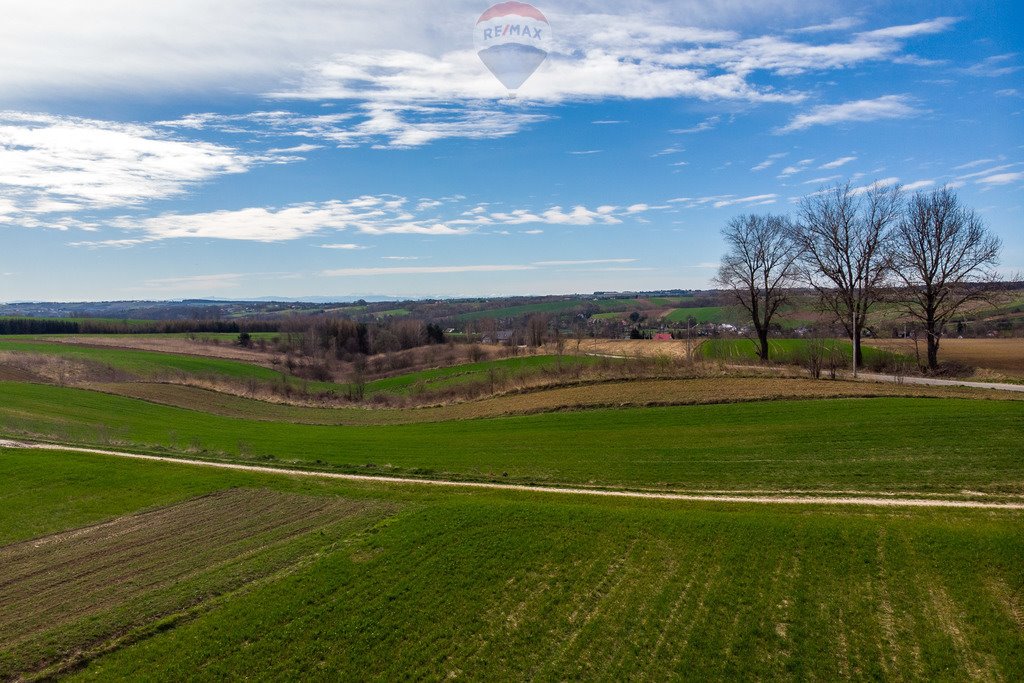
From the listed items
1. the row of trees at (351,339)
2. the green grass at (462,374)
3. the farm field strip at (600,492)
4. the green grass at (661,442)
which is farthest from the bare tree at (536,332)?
the farm field strip at (600,492)

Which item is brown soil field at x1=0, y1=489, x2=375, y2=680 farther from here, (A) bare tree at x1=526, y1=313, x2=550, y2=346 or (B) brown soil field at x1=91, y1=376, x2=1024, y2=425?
(A) bare tree at x1=526, y1=313, x2=550, y2=346

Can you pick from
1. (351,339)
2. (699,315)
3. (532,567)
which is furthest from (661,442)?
(351,339)

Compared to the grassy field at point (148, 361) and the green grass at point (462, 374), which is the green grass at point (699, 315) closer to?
the green grass at point (462, 374)

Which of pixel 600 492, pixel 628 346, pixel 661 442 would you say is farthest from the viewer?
pixel 628 346

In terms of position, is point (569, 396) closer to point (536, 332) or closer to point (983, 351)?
point (983, 351)

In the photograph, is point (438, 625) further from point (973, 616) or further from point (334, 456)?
point (334, 456)

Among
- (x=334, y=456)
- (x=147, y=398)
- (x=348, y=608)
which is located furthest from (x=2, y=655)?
(x=147, y=398)

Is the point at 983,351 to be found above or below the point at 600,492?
above
